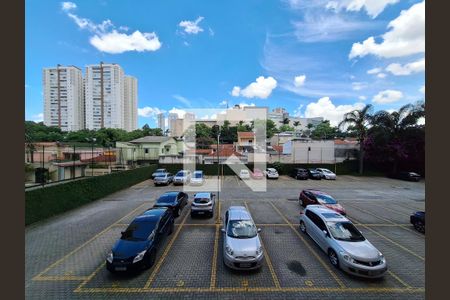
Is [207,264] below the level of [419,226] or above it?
below

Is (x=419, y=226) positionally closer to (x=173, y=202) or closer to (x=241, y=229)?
(x=241, y=229)

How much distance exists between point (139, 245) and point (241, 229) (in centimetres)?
380

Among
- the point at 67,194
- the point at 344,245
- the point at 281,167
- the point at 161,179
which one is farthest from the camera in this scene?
the point at 281,167

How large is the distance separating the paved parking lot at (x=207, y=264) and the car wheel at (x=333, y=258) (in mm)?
206

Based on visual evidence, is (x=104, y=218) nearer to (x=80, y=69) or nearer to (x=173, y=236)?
(x=173, y=236)

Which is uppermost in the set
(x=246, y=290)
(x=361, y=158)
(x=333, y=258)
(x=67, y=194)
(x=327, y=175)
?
(x=361, y=158)

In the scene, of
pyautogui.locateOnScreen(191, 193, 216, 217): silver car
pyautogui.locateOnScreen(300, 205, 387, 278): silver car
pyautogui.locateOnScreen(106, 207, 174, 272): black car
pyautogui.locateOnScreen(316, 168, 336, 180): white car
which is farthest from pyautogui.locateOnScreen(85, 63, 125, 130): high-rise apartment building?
pyautogui.locateOnScreen(300, 205, 387, 278): silver car

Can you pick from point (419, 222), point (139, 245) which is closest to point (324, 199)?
point (419, 222)

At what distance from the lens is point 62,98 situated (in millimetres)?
88812

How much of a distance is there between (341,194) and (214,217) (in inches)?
541

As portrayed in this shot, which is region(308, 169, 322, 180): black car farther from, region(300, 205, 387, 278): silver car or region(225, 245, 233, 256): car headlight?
region(225, 245, 233, 256): car headlight

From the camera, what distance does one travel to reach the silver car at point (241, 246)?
714 centimetres

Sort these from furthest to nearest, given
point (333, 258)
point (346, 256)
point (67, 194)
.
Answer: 1. point (67, 194)
2. point (333, 258)
3. point (346, 256)

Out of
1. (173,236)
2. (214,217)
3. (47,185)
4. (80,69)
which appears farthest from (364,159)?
(80,69)
